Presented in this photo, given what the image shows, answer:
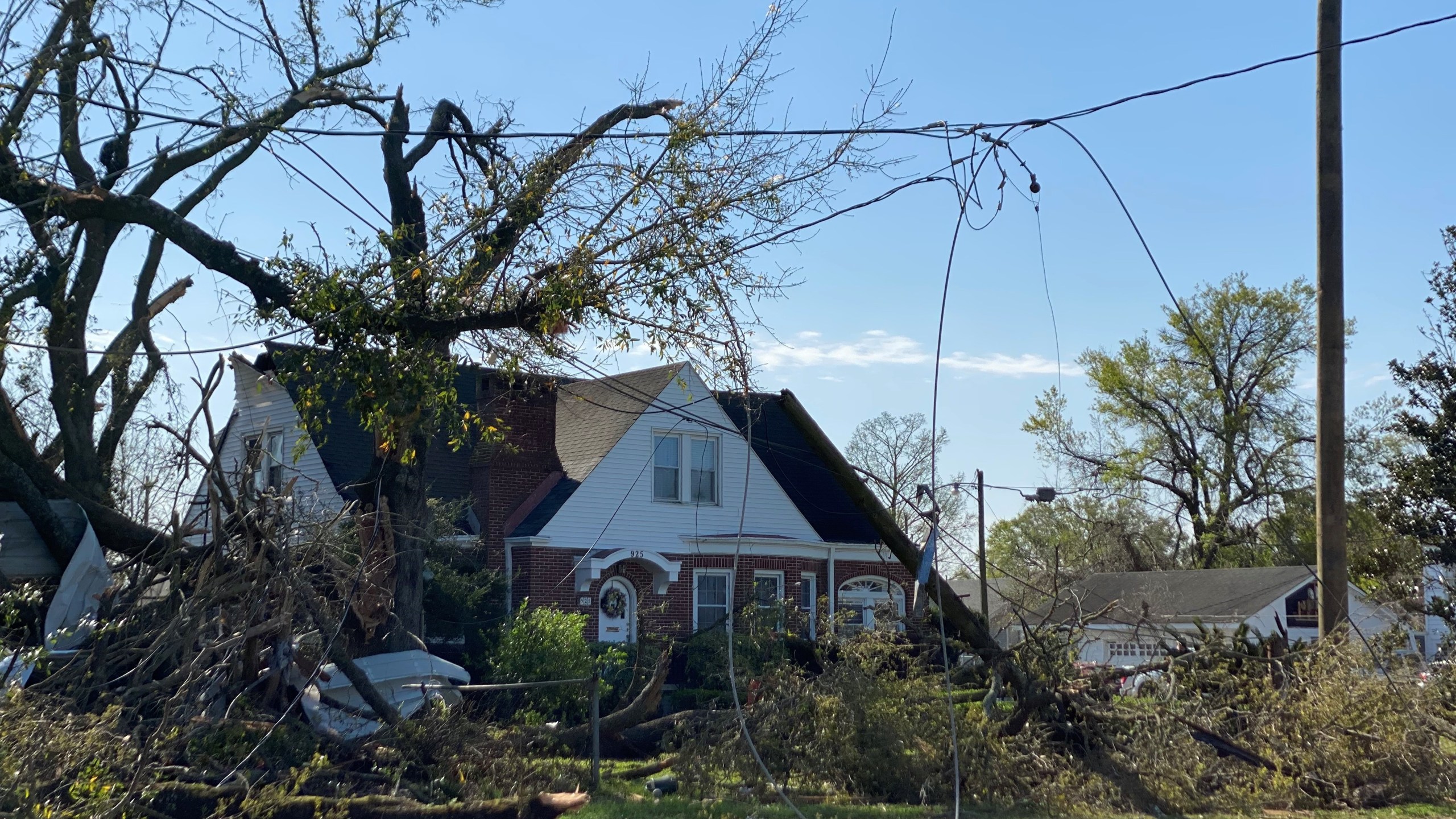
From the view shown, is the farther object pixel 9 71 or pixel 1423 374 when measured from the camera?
pixel 1423 374

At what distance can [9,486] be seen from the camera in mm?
11391

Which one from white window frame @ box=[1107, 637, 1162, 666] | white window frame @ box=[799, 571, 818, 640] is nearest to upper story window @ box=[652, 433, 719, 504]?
white window frame @ box=[799, 571, 818, 640]

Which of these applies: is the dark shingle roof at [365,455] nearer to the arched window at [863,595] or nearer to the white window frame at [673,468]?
the white window frame at [673,468]

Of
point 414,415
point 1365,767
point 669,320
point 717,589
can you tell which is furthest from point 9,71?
point 717,589

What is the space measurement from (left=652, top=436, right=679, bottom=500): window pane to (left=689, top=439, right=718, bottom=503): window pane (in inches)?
13.9

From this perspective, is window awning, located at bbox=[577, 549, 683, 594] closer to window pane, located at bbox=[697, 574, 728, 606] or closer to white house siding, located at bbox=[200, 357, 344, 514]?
window pane, located at bbox=[697, 574, 728, 606]

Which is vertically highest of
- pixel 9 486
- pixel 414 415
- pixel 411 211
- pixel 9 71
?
pixel 9 71

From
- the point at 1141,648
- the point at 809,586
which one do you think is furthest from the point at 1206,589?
the point at 1141,648

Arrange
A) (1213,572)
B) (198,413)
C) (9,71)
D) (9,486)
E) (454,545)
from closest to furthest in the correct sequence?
(198,413) < (9,486) < (9,71) < (454,545) < (1213,572)

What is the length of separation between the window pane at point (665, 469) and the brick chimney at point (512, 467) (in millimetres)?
1949

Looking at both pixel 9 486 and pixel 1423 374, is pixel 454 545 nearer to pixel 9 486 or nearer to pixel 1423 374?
pixel 9 486

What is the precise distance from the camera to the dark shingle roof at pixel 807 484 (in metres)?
26.2

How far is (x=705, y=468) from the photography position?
2500cm

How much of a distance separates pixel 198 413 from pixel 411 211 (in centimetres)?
393
